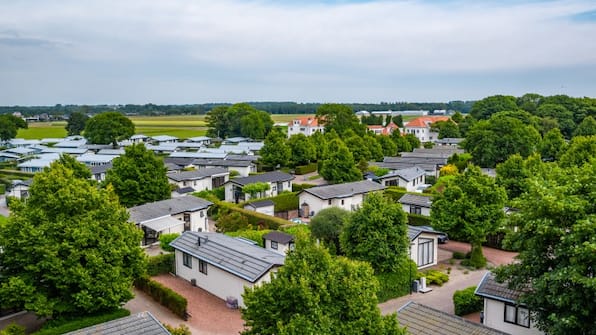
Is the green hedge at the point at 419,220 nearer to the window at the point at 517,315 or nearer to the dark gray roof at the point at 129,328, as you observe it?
the window at the point at 517,315

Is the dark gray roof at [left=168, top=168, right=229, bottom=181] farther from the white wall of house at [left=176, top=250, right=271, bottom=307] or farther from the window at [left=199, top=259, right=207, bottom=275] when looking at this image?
the window at [left=199, top=259, right=207, bottom=275]

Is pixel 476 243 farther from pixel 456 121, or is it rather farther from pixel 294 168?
pixel 456 121

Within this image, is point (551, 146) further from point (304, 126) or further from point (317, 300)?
point (304, 126)

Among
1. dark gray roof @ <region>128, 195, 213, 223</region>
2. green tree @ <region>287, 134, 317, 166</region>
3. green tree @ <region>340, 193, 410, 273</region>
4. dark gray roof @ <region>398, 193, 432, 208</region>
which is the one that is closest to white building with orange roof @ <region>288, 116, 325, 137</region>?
green tree @ <region>287, 134, 317, 166</region>

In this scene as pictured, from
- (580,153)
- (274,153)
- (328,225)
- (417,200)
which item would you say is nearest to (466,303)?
(328,225)

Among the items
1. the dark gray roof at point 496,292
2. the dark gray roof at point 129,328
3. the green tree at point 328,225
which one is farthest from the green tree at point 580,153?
the dark gray roof at point 129,328

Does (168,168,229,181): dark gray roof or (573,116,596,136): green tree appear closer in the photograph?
(168,168,229,181): dark gray roof
